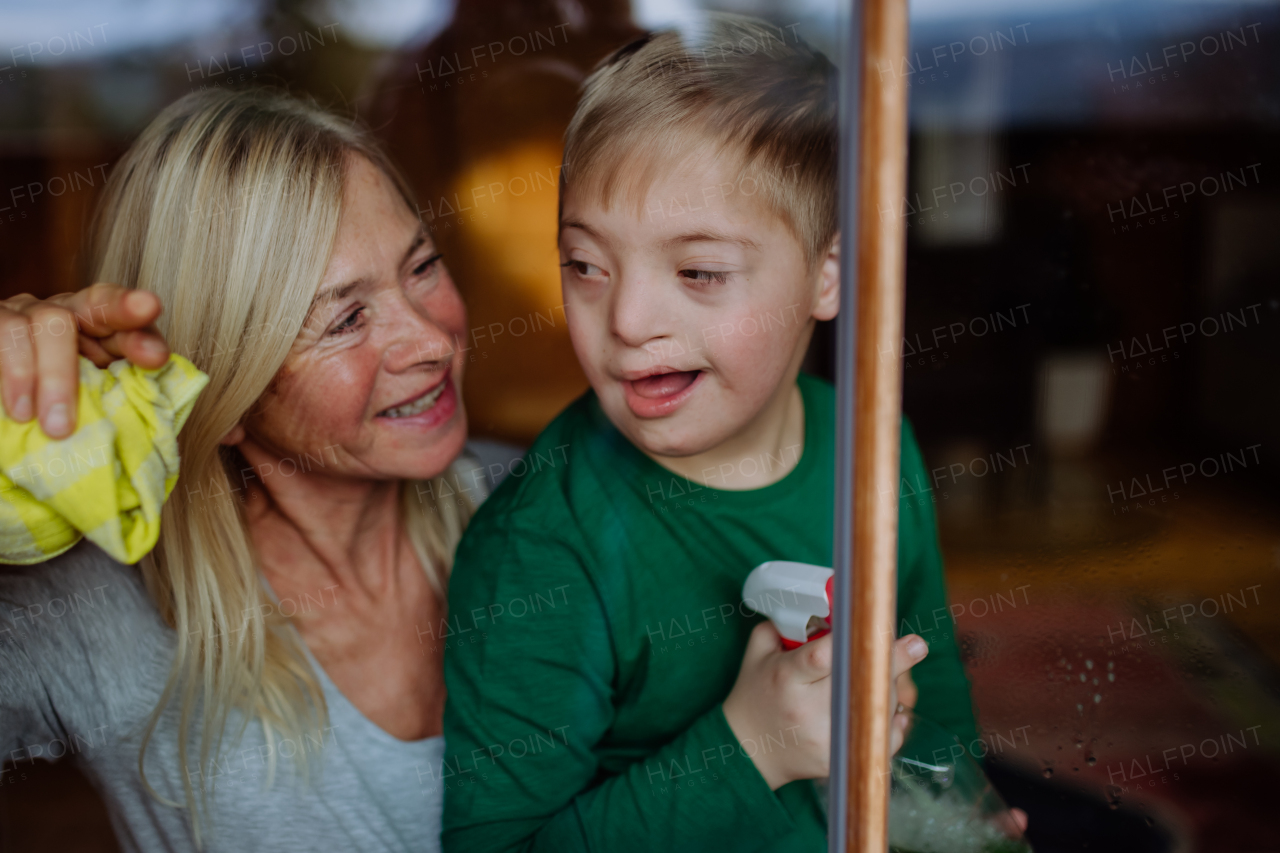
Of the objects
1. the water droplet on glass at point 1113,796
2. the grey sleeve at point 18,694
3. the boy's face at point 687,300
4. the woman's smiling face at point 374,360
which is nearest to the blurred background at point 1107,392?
the water droplet on glass at point 1113,796

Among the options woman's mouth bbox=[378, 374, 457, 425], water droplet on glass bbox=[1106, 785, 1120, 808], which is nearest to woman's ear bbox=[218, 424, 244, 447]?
woman's mouth bbox=[378, 374, 457, 425]

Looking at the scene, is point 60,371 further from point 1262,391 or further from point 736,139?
point 1262,391

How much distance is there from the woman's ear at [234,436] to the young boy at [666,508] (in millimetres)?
190

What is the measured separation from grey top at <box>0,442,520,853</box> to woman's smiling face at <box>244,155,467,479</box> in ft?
0.47

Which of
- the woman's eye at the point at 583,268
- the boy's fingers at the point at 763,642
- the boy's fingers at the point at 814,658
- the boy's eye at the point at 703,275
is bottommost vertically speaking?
the boy's fingers at the point at 814,658

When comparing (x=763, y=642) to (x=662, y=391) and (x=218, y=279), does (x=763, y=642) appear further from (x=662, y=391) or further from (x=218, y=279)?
(x=218, y=279)

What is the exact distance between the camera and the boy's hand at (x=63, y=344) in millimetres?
480

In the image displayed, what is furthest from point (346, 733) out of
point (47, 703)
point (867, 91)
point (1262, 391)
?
point (1262, 391)

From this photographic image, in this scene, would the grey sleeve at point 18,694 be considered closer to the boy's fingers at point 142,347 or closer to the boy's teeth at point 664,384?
the boy's fingers at point 142,347

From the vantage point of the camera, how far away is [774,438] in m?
0.69

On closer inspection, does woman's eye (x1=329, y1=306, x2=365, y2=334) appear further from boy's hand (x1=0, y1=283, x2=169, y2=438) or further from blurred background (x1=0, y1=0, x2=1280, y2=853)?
blurred background (x1=0, y1=0, x2=1280, y2=853)

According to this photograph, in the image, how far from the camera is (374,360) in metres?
0.60

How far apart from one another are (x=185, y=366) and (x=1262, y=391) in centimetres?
97

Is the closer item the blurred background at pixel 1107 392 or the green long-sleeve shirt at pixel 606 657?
the green long-sleeve shirt at pixel 606 657
